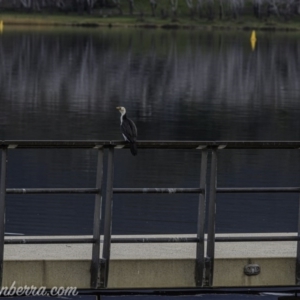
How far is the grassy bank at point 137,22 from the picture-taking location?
520 feet

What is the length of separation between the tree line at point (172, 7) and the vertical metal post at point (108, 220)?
154501 millimetres

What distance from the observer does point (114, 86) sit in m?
64.3

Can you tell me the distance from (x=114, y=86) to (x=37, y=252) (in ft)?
173

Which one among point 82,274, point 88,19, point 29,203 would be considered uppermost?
point 88,19

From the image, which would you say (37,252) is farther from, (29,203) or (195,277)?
(29,203)

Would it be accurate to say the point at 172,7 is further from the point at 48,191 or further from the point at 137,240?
the point at 48,191

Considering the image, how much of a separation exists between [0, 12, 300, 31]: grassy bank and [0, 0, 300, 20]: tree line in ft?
5.76

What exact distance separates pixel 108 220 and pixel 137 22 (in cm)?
15433

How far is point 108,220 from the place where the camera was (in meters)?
11.4

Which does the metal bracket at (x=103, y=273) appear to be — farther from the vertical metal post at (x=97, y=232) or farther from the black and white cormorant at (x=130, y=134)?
the black and white cormorant at (x=130, y=134)

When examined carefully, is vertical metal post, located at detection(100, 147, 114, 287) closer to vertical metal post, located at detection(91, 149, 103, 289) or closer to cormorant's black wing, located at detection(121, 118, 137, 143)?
vertical metal post, located at detection(91, 149, 103, 289)

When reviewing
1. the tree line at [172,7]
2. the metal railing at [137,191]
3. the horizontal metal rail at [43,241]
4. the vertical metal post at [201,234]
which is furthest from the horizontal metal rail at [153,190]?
the tree line at [172,7]

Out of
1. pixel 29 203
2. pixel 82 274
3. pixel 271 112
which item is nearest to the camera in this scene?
pixel 82 274

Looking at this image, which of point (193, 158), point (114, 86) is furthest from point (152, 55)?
point (193, 158)
